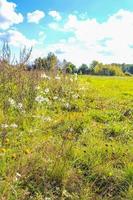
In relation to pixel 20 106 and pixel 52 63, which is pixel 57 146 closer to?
pixel 20 106

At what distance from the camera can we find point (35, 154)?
16.8 feet

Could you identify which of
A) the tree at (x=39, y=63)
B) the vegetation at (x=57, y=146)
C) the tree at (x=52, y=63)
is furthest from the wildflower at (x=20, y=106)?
the tree at (x=52, y=63)

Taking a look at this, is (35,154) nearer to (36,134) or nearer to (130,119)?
(36,134)

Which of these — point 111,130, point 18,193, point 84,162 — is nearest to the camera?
point 18,193

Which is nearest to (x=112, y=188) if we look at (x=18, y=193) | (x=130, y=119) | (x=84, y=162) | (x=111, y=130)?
(x=84, y=162)

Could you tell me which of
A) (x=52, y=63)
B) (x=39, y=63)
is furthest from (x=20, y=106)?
(x=52, y=63)

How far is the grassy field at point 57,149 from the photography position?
4.70 metres

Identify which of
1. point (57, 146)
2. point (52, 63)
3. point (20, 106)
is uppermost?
point (52, 63)

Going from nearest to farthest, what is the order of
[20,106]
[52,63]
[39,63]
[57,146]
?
[57,146]
[20,106]
[39,63]
[52,63]

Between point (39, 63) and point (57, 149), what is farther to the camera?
point (39, 63)

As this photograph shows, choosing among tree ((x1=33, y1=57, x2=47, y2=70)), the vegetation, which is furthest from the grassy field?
tree ((x1=33, y1=57, x2=47, y2=70))

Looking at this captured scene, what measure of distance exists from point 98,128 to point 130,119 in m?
1.47

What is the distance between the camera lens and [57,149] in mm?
5461

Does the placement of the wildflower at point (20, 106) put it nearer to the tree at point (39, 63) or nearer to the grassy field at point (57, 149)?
the grassy field at point (57, 149)
